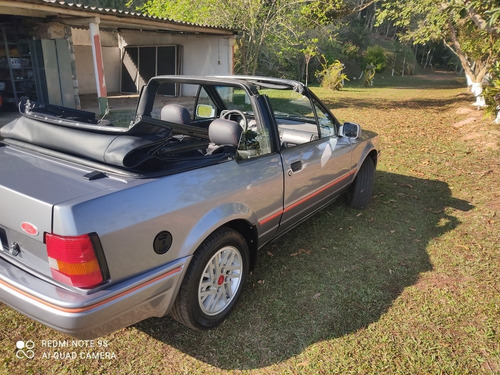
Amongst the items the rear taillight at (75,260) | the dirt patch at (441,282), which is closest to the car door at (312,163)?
the dirt patch at (441,282)

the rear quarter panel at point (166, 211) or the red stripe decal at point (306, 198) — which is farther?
the red stripe decal at point (306, 198)

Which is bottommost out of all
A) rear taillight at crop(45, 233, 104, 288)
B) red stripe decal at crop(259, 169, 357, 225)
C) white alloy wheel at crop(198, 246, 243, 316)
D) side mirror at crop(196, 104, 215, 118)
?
white alloy wheel at crop(198, 246, 243, 316)

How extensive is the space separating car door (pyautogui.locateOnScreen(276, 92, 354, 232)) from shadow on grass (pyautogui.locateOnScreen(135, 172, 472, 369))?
16.7 inches

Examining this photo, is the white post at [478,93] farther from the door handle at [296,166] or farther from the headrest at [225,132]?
the headrest at [225,132]

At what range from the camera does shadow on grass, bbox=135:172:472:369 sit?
8.10 feet

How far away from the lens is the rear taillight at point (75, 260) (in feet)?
5.63

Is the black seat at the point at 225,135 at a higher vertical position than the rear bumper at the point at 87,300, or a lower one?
higher

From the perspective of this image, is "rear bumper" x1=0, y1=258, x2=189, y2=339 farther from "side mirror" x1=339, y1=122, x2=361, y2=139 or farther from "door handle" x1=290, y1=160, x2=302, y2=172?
"side mirror" x1=339, y1=122, x2=361, y2=139

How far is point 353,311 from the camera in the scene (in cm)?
280

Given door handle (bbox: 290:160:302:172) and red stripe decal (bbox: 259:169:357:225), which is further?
door handle (bbox: 290:160:302:172)

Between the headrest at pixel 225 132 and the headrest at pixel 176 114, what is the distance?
0.77m

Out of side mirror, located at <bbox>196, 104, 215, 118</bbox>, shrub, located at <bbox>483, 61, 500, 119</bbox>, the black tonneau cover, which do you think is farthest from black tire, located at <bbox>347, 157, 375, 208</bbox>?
the black tonneau cover

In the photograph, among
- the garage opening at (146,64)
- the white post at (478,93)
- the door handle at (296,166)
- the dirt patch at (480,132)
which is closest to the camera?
the door handle at (296,166)

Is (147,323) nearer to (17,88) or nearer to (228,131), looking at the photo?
(228,131)
